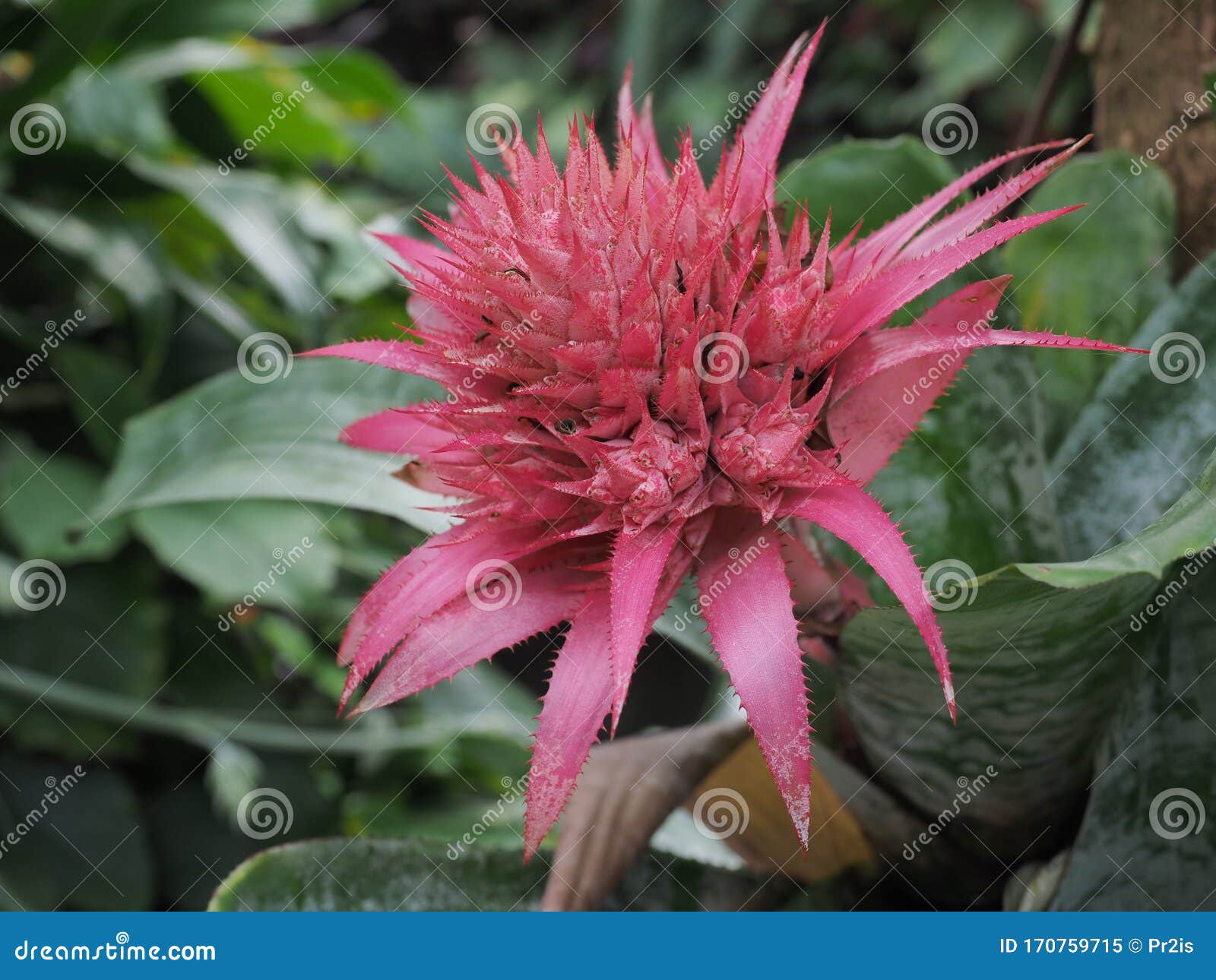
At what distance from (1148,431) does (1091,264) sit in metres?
0.22

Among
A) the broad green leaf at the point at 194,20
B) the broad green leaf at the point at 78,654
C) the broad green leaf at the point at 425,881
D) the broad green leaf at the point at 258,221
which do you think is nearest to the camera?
the broad green leaf at the point at 425,881

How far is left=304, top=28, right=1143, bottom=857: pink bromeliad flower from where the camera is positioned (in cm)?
53

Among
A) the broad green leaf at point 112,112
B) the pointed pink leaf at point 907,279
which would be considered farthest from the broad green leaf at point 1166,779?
the broad green leaf at point 112,112

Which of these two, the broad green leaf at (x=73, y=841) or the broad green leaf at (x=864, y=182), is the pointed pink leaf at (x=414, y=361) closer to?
the broad green leaf at (x=864, y=182)

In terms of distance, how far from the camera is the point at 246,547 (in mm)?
1518

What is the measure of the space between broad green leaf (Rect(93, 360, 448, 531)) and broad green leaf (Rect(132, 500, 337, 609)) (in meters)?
0.37

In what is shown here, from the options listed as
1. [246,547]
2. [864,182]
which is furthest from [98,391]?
[864,182]

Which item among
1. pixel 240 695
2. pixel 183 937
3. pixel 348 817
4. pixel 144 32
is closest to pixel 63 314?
pixel 144 32

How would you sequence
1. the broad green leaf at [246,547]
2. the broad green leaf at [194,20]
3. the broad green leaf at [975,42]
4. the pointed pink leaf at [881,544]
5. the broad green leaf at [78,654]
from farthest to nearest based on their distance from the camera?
the broad green leaf at [975,42]
the broad green leaf at [194,20]
the broad green leaf at [78,654]
the broad green leaf at [246,547]
the pointed pink leaf at [881,544]

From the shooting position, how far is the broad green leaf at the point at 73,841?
A: 1491 millimetres

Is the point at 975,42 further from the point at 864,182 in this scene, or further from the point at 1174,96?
the point at 864,182

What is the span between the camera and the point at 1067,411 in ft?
3.05

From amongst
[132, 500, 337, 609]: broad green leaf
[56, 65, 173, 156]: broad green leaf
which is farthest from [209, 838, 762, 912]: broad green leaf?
[56, 65, 173, 156]: broad green leaf

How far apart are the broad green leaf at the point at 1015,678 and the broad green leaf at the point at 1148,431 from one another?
176mm
